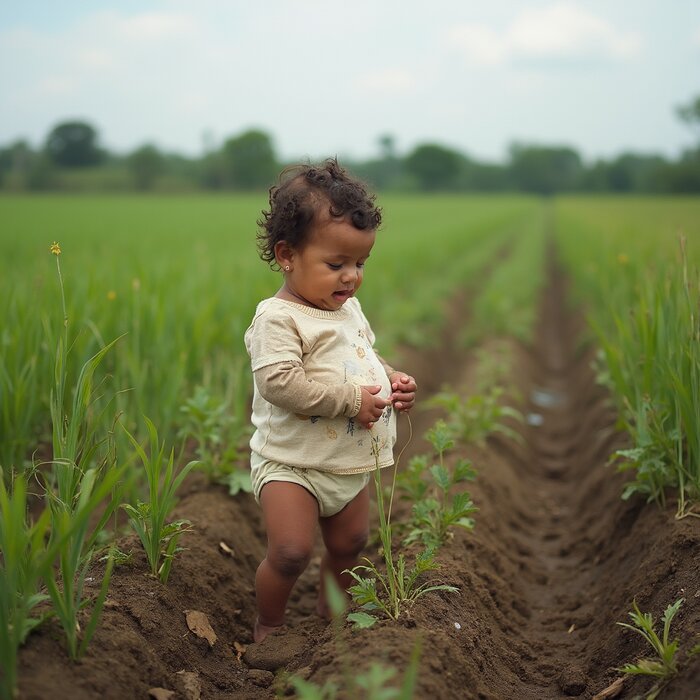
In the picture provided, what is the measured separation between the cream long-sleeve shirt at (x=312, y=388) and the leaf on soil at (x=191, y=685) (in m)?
0.67

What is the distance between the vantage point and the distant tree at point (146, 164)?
6606 centimetres

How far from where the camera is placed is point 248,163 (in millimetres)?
73188

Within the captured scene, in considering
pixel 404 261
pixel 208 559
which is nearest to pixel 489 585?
pixel 208 559

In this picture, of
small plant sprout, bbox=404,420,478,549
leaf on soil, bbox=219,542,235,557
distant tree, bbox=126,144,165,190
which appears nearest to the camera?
small plant sprout, bbox=404,420,478,549

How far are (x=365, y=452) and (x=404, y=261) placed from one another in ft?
30.9

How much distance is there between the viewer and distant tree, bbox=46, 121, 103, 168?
2608 inches

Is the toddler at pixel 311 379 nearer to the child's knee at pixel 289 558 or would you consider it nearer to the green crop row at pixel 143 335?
the child's knee at pixel 289 558

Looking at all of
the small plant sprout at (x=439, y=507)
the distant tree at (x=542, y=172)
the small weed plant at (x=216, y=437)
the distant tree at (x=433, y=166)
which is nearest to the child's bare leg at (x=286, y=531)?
the small plant sprout at (x=439, y=507)

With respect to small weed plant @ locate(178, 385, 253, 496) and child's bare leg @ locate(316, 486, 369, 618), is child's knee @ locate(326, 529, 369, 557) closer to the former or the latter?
child's bare leg @ locate(316, 486, 369, 618)

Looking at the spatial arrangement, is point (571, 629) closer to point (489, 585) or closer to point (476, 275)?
point (489, 585)

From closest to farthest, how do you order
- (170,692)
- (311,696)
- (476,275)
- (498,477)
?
(311,696) < (170,692) < (498,477) < (476,275)

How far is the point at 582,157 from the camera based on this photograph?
442 feet

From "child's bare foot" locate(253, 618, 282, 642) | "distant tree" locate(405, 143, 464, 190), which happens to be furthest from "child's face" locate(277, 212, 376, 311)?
"distant tree" locate(405, 143, 464, 190)

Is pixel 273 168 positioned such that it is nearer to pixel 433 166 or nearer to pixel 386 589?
pixel 433 166
